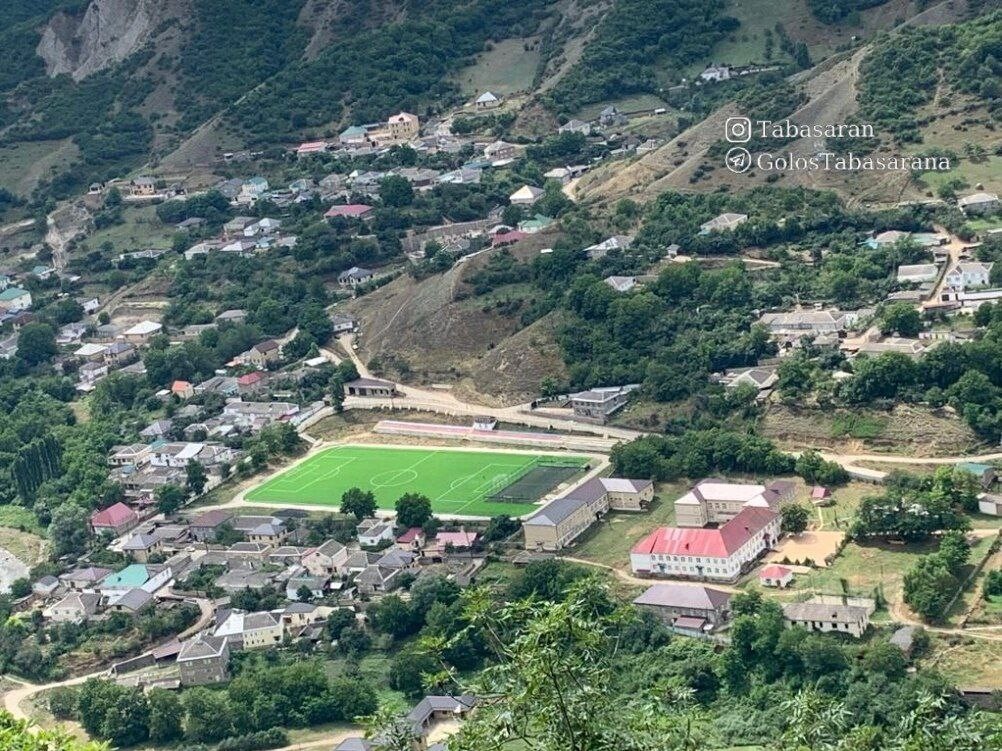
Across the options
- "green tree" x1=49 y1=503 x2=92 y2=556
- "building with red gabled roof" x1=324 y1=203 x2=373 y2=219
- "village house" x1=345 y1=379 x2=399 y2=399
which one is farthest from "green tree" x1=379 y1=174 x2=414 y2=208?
"green tree" x1=49 y1=503 x2=92 y2=556

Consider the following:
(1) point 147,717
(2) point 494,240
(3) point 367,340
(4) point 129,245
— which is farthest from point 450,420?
(4) point 129,245

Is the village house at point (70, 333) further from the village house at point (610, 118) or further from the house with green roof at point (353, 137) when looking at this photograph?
the village house at point (610, 118)

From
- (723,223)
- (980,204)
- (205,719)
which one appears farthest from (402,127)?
(205,719)

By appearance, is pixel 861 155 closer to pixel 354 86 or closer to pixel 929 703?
pixel 354 86

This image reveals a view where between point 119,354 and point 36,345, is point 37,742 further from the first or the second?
point 36,345

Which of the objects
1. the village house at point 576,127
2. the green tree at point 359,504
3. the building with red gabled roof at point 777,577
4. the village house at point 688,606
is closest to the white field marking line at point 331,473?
the green tree at point 359,504
